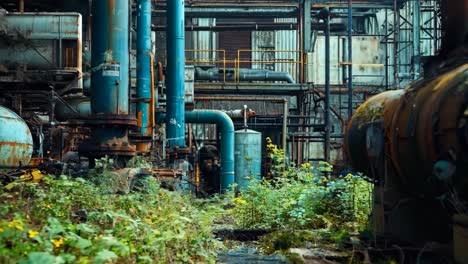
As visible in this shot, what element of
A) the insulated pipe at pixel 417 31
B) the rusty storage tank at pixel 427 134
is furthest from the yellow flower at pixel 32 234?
the insulated pipe at pixel 417 31

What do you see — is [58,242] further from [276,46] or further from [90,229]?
[276,46]

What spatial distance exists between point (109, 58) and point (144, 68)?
5598 millimetres

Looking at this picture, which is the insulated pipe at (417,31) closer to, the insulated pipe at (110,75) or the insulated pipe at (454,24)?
the insulated pipe at (110,75)

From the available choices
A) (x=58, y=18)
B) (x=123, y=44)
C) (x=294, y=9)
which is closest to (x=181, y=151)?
(x=58, y=18)

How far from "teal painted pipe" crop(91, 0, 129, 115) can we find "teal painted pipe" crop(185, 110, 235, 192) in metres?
7.92

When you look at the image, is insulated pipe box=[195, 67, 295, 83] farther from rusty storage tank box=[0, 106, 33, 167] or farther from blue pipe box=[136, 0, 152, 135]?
rusty storage tank box=[0, 106, 33, 167]

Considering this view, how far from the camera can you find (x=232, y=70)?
22016mm

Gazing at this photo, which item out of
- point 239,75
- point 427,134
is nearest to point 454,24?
point 427,134

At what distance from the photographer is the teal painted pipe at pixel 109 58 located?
33.8ft

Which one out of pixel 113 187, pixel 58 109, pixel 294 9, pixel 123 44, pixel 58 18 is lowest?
pixel 113 187

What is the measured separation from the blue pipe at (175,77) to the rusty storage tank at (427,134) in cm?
932

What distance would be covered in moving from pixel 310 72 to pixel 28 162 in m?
15.6

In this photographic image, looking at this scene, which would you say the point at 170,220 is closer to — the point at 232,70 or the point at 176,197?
the point at 176,197

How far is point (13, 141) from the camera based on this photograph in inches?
458
